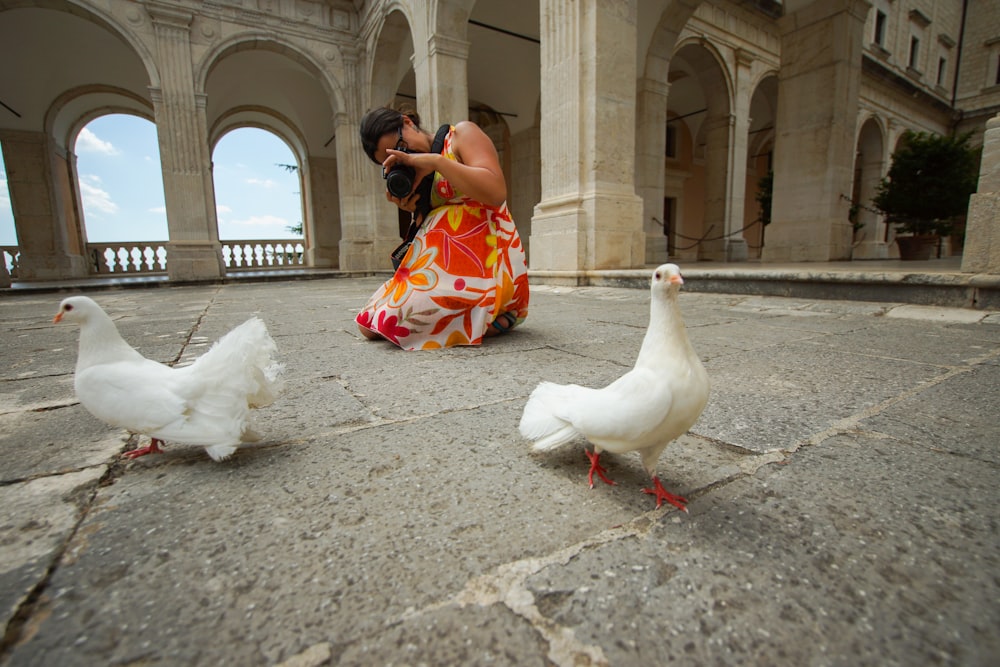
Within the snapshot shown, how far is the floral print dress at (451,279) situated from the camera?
256cm

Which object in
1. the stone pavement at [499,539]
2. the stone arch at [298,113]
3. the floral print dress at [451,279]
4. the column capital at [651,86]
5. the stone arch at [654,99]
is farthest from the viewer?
the stone arch at [298,113]

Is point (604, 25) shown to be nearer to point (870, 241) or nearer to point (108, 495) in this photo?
point (108, 495)

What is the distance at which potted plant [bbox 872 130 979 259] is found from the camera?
27.3 feet

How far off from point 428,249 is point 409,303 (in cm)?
37

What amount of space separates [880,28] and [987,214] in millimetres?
21502

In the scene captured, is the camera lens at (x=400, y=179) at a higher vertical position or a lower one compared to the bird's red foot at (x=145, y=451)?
higher

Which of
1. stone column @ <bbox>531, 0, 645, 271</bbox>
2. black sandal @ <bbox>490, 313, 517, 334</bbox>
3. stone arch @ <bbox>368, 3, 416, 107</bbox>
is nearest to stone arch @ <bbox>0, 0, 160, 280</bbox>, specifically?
stone arch @ <bbox>368, 3, 416, 107</bbox>

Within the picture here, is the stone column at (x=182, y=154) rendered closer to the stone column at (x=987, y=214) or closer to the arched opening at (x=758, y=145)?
the stone column at (x=987, y=214)

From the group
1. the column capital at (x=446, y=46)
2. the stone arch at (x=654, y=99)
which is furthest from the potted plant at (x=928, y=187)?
the column capital at (x=446, y=46)

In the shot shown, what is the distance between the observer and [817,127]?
7535 millimetres

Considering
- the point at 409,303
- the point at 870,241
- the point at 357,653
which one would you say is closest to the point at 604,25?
the point at 409,303

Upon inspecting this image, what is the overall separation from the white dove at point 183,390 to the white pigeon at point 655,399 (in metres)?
0.79

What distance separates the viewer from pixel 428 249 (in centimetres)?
269

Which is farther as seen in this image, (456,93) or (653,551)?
(456,93)
